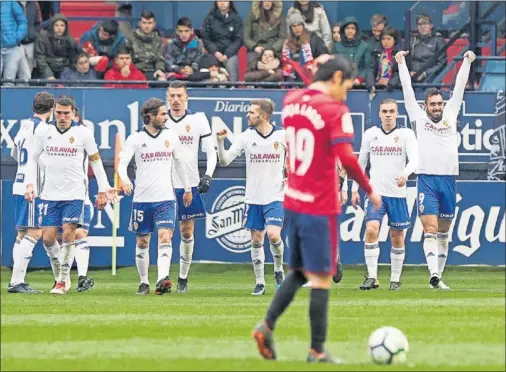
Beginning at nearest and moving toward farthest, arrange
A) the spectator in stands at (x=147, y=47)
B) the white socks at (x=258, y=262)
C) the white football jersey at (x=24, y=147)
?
the white football jersey at (x=24, y=147) < the white socks at (x=258, y=262) < the spectator in stands at (x=147, y=47)

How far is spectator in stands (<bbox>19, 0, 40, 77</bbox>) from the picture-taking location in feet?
76.7

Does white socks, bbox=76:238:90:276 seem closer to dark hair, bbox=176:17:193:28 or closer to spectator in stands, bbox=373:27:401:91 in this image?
spectator in stands, bbox=373:27:401:91

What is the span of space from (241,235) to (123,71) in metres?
3.46

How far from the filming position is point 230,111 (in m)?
22.5

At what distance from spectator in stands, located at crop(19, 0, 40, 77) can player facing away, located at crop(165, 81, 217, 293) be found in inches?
243

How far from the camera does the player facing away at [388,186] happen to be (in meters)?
17.8

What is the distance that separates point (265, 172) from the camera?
17062 millimetres

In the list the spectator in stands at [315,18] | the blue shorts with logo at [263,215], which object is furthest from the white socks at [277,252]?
the spectator in stands at [315,18]

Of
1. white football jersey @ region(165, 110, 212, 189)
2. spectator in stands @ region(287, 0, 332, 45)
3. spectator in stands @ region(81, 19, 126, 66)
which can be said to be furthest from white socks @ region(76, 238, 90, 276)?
spectator in stands @ region(287, 0, 332, 45)

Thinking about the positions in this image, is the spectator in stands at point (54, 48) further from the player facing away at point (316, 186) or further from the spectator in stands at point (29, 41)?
the player facing away at point (316, 186)

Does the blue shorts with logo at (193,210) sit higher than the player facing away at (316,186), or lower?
lower

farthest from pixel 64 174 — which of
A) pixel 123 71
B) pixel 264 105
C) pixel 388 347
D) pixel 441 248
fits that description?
pixel 388 347

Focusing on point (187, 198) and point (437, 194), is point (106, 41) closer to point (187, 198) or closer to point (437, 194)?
point (187, 198)

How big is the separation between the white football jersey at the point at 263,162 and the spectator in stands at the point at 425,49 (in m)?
7.36
